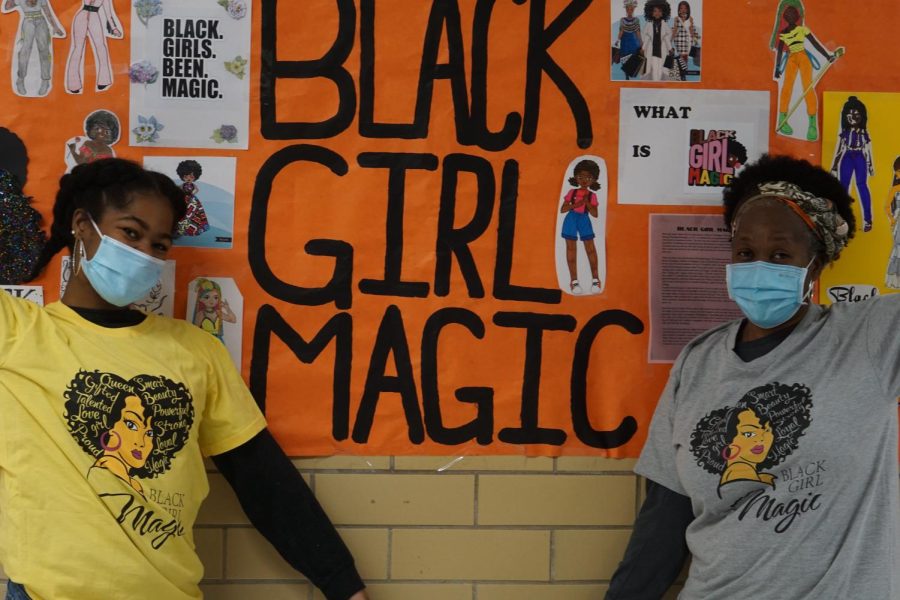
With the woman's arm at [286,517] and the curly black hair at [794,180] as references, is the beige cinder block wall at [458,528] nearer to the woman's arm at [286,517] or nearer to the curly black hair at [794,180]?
the woman's arm at [286,517]

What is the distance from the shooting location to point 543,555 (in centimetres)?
221

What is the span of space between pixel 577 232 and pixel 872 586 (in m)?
1.07

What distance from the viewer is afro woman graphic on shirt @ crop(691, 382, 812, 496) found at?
1.72 metres

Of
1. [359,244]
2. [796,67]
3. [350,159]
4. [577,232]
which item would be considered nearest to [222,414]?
[359,244]

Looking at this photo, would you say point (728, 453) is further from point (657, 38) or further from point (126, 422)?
point (126, 422)

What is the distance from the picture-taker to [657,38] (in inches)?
87.0

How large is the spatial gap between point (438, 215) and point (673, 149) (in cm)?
Answer: 66

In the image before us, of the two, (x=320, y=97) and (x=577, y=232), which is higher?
(x=320, y=97)

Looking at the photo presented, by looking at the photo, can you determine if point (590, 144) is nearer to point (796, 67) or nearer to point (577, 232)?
point (577, 232)

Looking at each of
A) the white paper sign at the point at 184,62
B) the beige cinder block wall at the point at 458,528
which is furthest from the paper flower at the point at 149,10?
the beige cinder block wall at the point at 458,528

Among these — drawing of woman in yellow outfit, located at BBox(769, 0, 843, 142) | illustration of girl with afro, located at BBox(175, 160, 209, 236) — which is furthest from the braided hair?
drawing of woman in yellow outfit, located at BBox(769, 0, 843, 142)

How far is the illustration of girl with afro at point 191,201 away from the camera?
2.16m

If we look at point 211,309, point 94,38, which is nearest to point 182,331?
point 211,309

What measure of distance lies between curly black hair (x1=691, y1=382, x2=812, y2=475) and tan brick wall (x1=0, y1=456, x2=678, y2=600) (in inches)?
16.6
